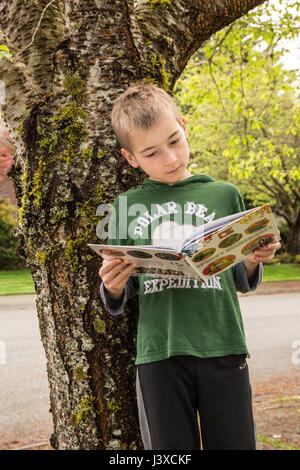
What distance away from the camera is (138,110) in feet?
5.82

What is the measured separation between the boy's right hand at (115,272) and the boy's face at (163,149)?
0.43 metres

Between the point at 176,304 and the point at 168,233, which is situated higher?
the point at 168,233

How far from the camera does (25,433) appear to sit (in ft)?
13.7

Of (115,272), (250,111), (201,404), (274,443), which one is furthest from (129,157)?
(250,111)

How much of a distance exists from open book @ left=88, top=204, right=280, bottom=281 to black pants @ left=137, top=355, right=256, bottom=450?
1.23 ft

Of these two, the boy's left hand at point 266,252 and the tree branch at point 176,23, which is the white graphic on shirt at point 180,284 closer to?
the boy's left hand at point 266,252

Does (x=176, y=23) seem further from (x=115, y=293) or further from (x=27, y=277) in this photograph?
(x=27, y=277)

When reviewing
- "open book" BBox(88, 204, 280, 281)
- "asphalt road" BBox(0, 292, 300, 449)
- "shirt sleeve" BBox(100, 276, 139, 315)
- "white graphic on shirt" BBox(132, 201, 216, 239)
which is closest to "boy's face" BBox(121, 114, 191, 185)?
"white graphic on shirt" BBox(132, 201, 216, 239)

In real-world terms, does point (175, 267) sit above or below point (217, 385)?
above

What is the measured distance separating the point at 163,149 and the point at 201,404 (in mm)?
1027
